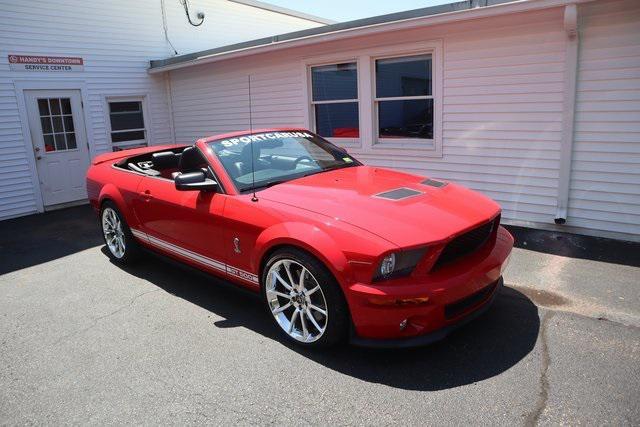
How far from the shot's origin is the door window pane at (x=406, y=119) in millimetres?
7277

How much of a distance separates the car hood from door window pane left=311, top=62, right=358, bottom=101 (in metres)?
4.00

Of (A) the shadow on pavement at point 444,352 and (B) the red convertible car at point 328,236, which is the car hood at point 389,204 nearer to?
(B) the red convertible car at point 328,236

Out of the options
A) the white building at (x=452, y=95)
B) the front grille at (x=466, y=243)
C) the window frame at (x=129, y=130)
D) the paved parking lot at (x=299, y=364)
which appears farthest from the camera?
the window frame at (x=129, y=130)

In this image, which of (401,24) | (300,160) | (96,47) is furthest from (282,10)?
(300,160)

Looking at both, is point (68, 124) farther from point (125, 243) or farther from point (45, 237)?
point (125, 243)

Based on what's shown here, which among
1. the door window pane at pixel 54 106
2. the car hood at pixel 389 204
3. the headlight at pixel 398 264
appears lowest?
the headlight at pixel 398 264

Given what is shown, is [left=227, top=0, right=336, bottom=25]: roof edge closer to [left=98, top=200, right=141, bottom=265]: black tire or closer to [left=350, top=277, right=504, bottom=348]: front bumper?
[left=98, top=200, right=141, bottom=265]: black tire

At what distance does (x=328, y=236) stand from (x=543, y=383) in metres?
1.60

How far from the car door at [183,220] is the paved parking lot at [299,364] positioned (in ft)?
1.58

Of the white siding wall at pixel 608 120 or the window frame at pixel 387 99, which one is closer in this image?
the white siding wall at pixel 608 120

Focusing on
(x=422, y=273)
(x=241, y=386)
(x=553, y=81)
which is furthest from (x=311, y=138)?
(x=553, y=81)

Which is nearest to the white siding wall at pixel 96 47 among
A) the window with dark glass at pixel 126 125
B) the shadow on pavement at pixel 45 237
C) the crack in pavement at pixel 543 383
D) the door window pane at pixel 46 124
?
the window with dark glass at pixel 126 125

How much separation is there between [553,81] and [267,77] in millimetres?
5085

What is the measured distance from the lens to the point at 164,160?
5715 millimetres
